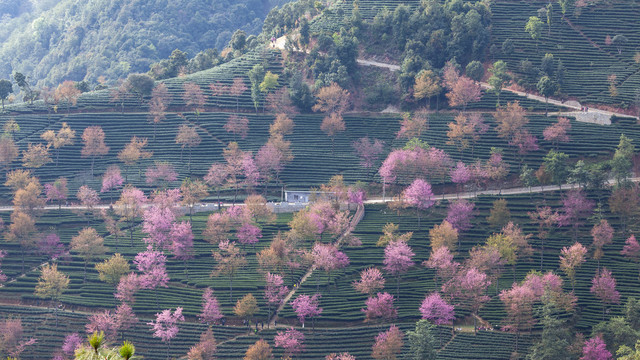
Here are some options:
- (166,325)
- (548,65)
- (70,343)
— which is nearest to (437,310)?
(166,325)

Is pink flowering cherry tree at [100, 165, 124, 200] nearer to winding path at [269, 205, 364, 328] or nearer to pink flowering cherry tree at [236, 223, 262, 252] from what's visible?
pink flowering cherry tree at [236, 223, 262, 252]

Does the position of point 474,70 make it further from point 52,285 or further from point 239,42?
point 52,285

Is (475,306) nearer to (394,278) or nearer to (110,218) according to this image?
(394,278)

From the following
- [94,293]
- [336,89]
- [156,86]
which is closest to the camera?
[94,293]

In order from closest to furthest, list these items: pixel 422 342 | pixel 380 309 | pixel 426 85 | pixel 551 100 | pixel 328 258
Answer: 1. pixel 422 342
2. pixel 380 309
3. pixel 328 258
4. pixel 426 85
5. pixel 551 100

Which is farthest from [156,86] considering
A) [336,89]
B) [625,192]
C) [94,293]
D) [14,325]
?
[625,192]

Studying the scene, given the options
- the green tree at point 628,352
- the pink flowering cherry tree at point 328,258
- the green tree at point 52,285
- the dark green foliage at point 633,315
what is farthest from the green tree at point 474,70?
the green tree at point 52,285
